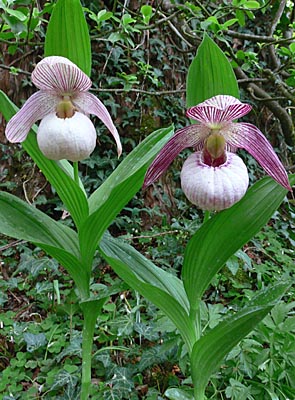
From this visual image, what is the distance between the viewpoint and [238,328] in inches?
28.2

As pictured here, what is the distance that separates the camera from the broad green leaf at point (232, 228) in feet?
2.52

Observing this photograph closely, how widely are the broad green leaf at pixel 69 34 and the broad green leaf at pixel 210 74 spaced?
0.75ft

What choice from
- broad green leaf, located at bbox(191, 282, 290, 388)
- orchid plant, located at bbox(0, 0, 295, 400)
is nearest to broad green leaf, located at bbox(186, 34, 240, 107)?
orchid plant, located at bbox(0, 0, 295, 400)

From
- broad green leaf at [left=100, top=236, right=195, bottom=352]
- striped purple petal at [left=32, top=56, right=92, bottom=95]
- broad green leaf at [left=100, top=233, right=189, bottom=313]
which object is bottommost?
broad green leaf at [left=100, top=236, right=195, bottom=352]

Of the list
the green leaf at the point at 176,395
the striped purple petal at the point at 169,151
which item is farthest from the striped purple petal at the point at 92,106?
the green leaf at the point at 176,395

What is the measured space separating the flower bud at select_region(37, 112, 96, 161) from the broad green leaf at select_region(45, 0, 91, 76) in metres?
0.16

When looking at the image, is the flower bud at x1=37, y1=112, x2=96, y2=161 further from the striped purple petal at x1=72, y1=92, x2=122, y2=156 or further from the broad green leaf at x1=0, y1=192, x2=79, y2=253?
the broad green leaf at x1=0, y1=192, x2=79, y2=253

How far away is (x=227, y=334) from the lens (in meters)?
0.73

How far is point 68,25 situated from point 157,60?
5.21 ft

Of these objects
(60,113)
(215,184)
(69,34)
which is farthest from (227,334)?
(69,34)

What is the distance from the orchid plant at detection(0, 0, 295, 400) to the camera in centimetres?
71

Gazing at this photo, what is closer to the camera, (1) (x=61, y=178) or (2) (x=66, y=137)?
(2) (x=66, y=137)

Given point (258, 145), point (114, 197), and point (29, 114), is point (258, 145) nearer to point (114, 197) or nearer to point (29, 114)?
point (114, 197)

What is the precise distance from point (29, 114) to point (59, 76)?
0.10m
